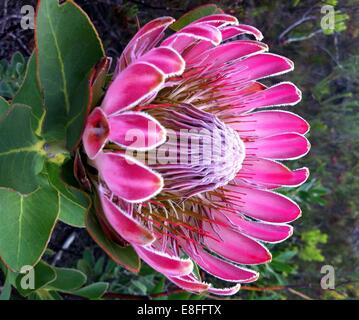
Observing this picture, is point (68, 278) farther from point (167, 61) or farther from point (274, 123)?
point (167, 61)

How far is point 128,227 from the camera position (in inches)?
42.8

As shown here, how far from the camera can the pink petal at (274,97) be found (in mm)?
1459

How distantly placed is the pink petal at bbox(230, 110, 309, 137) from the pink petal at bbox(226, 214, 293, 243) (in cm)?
28

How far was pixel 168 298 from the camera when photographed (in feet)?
8.91

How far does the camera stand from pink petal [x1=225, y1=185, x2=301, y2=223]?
4.89ft

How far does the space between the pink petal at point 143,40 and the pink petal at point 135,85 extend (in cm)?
12

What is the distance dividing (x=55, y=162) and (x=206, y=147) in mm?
469

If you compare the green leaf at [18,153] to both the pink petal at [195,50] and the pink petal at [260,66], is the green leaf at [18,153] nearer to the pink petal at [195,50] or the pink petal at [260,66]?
the pink petal at [195,50]

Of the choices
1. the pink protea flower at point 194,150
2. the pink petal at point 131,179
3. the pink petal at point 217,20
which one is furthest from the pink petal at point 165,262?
the pink petal at point 217,20

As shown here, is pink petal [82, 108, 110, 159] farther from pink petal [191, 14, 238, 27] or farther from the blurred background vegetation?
the blurred background vegetation

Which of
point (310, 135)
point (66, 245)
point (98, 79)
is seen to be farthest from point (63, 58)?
point (310, 135)

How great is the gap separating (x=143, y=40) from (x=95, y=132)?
0.31 m

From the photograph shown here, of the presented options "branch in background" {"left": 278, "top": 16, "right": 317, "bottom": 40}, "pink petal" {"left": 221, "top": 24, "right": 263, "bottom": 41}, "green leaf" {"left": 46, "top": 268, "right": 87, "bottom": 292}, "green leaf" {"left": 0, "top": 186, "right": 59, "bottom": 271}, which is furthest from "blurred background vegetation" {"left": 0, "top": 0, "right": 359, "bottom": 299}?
"pink petal" {"left": 221, "top": 24, "right": 263, "bottom": 41}
